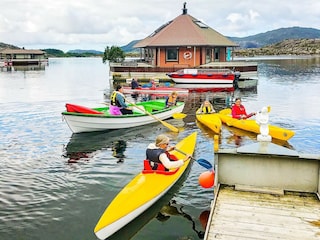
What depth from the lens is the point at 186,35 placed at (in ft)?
142

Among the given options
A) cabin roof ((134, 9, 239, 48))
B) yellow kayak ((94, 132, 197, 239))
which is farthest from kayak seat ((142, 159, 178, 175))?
cabin roof ((134, 9, 239, 48))

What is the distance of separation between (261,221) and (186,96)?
2407 centimetres

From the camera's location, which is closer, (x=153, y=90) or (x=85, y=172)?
(x=85, y=172)

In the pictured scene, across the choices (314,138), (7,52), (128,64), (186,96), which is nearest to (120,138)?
(314,138)

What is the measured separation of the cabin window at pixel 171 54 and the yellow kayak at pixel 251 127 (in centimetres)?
2475

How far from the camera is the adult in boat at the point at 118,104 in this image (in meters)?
17.1

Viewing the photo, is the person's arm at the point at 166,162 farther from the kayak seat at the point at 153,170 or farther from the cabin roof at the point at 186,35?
the cabin roof at the point at 186,35

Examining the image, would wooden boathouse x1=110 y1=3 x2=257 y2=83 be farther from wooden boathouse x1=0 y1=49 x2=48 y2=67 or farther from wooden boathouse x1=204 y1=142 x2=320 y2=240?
wooden boathouse x1=0 y1=49 x2=48 y2=67

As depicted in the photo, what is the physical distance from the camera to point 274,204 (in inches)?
293

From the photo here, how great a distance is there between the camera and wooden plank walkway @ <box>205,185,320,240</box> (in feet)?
20.6

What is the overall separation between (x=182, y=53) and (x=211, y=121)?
26.8 metres

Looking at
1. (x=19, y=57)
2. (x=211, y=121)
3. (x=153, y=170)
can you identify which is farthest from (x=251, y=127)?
(x=19, y=57)

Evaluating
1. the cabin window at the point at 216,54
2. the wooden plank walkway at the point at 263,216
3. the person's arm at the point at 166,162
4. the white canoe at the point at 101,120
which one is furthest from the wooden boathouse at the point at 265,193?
the cabin window at the point at 216,54

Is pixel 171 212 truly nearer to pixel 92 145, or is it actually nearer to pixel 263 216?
pixel 263 216
